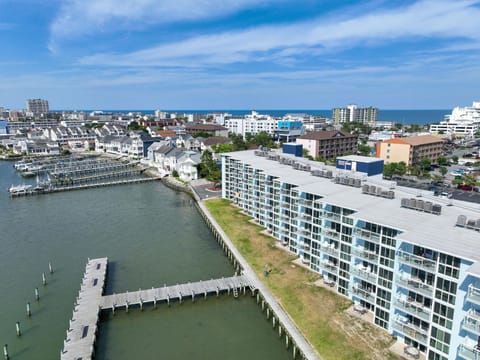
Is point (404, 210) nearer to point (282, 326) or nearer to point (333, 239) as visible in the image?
point (333, 239)

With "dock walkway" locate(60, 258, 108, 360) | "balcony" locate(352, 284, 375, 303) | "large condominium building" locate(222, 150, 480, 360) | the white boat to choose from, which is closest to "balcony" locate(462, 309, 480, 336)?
"large condominium building" locate(222, 150, 480, 360)

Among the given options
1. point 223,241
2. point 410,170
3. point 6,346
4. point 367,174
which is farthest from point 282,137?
point 6,346

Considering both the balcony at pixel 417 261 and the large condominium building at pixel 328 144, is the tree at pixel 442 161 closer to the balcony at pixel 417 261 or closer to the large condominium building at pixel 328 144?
the large condominium building at pixel 328 144

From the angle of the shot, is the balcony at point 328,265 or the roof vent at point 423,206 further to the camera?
the balcony at point 328,265

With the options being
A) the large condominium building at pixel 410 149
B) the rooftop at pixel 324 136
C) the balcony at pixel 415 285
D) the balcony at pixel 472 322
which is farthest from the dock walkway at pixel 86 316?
the large condominium building at pixel 410 149

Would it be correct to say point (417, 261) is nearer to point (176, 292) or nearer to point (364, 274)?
point (364, 274)

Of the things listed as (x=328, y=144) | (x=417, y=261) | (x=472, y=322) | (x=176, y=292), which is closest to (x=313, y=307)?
(x=417, y=261)
